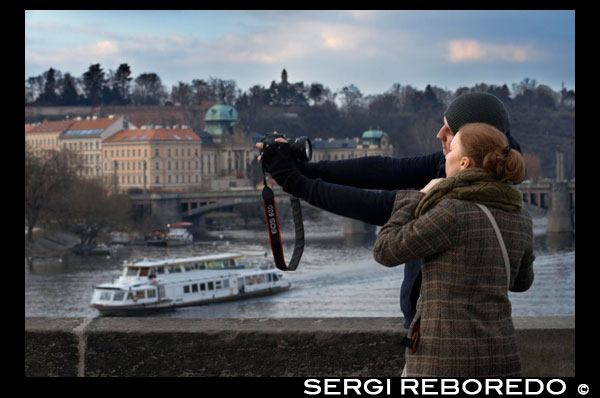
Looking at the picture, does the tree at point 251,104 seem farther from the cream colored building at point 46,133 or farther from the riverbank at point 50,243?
the riverbank at point 50,243

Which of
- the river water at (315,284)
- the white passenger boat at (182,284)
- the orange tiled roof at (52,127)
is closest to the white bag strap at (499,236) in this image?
the river water at (315,284)

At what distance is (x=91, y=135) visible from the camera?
51.9 m

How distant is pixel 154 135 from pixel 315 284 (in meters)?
28.6

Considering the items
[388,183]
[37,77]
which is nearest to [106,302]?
[388,183]

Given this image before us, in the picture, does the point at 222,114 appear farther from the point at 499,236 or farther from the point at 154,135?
the point at 499,236

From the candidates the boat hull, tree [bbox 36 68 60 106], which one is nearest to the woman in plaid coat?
the boat hull

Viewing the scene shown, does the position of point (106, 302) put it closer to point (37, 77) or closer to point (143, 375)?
point (143, 375)

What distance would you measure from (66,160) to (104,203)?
89.8 inches

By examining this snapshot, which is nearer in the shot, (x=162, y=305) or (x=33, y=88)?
(x=162, y=305)

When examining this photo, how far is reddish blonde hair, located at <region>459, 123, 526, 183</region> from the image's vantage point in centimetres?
119

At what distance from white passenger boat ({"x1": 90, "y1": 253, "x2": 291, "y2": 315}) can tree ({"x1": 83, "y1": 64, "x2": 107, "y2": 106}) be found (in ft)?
150

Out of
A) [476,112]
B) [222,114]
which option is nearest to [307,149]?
[476,112]

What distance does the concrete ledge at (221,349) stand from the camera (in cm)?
213
